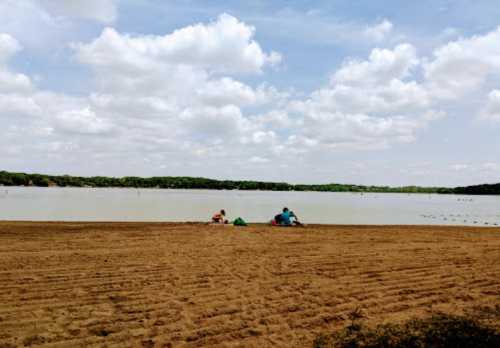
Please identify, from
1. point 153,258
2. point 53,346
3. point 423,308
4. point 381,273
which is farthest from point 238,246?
point 53,346

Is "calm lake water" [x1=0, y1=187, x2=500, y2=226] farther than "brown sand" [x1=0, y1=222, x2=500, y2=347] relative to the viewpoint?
Yes

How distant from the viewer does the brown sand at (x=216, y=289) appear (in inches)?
256

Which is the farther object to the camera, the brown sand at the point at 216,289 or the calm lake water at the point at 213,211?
the calm lake water at the point at 213,211

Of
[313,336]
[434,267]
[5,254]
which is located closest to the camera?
[313,336]

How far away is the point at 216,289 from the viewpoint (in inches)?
350

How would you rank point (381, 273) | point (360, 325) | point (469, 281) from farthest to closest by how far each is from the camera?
1. point (381, 273)
2. point (469, 281)
3. point (360, 325)

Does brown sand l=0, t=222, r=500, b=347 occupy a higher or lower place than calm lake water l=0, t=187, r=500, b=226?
higher

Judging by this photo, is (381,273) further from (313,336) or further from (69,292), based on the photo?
(69,292)

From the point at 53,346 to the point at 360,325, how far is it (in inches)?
186

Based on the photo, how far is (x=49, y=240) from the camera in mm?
16234

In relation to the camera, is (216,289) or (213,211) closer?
(216,289)

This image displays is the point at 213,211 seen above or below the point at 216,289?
below

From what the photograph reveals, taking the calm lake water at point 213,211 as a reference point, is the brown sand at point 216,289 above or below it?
above

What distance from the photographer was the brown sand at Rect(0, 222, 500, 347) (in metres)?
6.50
